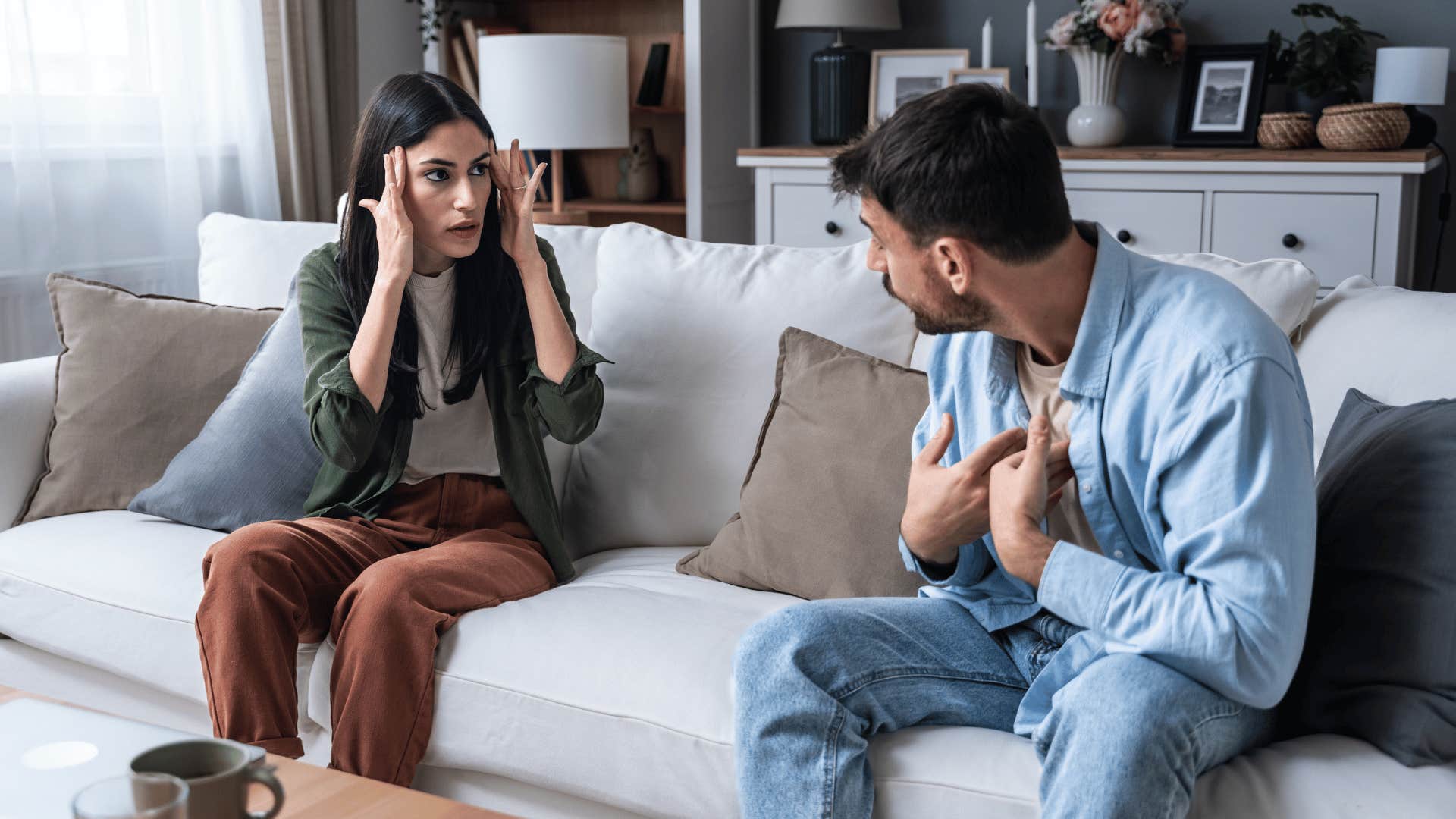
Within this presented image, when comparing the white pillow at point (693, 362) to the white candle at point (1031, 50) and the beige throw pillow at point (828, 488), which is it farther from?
the white candle at point (1031, 50)

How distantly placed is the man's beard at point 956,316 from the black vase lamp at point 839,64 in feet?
8.38

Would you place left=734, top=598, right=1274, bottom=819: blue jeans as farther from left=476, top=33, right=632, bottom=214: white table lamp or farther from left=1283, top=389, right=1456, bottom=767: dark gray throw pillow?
left=476, top=33, right=632, bottom=214: white table lamp

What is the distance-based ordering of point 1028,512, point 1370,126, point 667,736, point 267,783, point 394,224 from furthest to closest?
point 1370,126, point 394,224, point 667,736, point 1028,512, point 267,783

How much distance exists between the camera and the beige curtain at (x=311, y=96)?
3.63 metres

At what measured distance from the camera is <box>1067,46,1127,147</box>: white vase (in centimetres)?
340

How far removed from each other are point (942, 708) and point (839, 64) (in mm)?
2709

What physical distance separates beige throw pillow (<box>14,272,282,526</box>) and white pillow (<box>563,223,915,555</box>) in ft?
2.13

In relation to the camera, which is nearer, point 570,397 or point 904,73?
point 570,397

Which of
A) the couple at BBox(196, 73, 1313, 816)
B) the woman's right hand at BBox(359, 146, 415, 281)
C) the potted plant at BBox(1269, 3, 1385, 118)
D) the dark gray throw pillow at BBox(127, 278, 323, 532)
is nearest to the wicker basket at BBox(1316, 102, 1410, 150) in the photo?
the potted plant at BBox(1269, 3, 1385, 118)

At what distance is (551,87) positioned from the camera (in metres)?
3.20

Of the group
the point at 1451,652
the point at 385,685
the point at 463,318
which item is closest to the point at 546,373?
the point at 463,318

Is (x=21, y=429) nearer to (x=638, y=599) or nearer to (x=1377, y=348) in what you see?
(x=638, y=599)

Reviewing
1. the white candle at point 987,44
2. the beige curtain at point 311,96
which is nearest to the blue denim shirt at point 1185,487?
the white candle at point 987,44

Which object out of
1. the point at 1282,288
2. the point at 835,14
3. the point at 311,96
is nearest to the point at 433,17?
the point at 311,96
